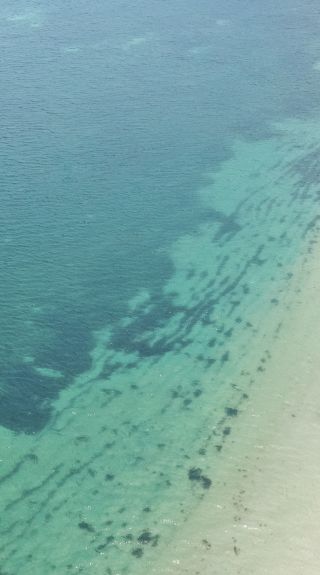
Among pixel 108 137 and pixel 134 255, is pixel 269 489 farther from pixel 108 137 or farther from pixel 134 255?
pixel 108 137

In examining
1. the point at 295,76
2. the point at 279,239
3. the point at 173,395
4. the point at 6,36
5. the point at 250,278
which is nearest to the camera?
the point at 173,395

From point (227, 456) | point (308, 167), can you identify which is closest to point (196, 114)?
point (308, 167)

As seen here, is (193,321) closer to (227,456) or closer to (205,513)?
(227,456)

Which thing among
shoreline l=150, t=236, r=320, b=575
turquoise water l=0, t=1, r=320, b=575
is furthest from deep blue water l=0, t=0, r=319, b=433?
shoreline l=150, t=236, r=320, b=575

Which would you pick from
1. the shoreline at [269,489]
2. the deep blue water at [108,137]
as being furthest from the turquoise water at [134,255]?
the shoreline at [269,489]

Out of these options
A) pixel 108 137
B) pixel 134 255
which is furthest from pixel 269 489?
pixel 108 137

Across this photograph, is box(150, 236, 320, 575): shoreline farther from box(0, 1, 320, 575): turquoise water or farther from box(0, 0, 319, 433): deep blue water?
box(0, 0, 319, 433): deep blue water

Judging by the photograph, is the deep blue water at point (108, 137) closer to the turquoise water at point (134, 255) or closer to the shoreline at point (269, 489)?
the turquoise water at point (134, 255)
